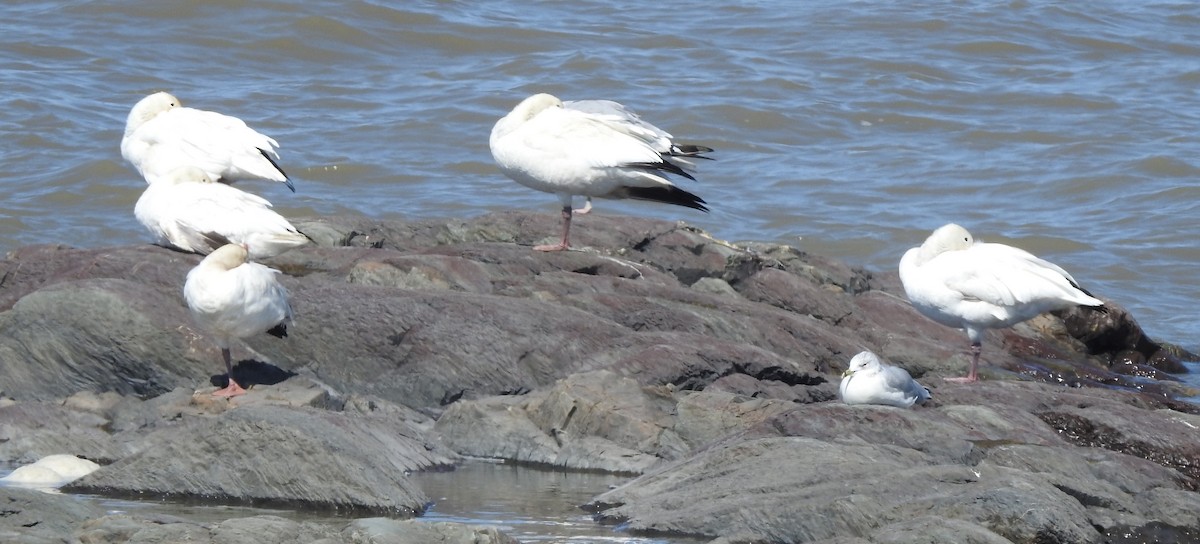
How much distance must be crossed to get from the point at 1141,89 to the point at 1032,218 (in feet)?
20.7

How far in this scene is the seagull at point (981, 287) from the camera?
32.3 ft

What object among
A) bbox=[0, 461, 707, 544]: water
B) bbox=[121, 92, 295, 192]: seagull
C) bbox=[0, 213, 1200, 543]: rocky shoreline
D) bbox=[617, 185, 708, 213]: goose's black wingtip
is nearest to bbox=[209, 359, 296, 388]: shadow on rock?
bbox=[0, 213, 1200, 543]: rocky shoreline

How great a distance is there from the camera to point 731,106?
21.8m

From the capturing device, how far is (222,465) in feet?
21.4

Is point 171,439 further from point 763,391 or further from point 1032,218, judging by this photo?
point 1032,218

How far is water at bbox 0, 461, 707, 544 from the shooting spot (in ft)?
20.1

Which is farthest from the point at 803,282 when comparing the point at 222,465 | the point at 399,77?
the point at 399,77

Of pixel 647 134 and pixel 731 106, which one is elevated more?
pixel 647 134

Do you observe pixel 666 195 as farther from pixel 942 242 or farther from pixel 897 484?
pixel 897 484

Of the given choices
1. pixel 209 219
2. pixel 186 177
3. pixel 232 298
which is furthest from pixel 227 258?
pixel 186 177

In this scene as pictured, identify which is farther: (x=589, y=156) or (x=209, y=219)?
(x=589, y=156)

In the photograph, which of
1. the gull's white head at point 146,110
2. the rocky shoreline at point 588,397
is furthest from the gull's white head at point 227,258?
the gull's white head at point 146,110

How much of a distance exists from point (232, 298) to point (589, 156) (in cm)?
344

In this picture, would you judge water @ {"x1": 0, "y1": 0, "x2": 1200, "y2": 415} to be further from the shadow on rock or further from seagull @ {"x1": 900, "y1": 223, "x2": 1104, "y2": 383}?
the shadow on rock
